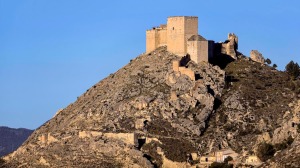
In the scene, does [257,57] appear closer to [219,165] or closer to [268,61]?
[268,61]

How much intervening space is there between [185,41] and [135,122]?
1323cm

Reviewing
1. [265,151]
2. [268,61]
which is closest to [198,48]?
[268,61]

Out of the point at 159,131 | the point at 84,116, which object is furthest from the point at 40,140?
the point at 159,131

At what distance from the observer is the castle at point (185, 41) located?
129m

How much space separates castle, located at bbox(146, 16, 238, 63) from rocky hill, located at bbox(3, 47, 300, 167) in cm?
110

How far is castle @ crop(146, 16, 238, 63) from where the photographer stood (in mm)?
128750

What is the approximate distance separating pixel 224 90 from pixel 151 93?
298 inches

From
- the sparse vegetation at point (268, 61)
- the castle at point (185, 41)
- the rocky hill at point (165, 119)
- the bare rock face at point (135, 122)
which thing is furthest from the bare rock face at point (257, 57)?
the bare rock face at point (135, 122)

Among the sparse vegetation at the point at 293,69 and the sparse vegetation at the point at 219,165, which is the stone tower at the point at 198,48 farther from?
the sparse vegetation at the point at 219,165

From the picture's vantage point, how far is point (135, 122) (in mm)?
120438

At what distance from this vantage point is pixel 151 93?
406 ft

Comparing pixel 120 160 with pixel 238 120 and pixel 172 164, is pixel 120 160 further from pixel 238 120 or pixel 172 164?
pixel 238 120

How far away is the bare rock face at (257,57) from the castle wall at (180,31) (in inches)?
415

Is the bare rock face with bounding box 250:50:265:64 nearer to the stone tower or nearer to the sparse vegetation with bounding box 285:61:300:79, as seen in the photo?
the sparse vegetation with bounding box 285:61:300:79
